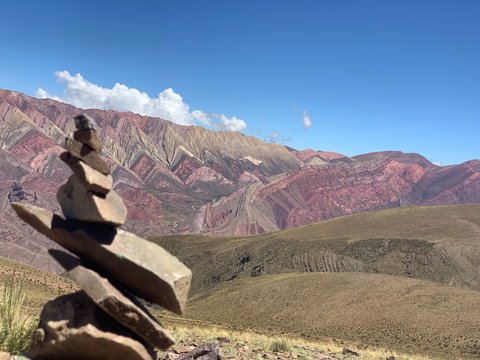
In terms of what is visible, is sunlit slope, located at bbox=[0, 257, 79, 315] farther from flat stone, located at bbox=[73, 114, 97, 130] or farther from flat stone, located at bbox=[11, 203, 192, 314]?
flat stone, located at bbox=[73, 114, 97, 130]

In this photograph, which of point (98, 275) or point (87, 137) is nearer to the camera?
point (98, 275)

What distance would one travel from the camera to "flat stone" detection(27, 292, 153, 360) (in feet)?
28.5

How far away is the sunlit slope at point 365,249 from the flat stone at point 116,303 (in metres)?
76.7

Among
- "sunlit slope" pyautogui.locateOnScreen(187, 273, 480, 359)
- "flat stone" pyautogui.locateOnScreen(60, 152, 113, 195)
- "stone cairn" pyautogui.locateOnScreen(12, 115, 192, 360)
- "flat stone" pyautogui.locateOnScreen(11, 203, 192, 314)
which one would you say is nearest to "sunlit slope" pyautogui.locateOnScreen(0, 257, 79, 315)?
"sunlit slope" pyautogui.locateOnScreen(187, 273, 480, 359)

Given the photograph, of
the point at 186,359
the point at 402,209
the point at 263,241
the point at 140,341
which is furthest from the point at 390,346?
the point at 402,209

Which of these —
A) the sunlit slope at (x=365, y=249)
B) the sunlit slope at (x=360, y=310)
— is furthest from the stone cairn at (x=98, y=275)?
the sunlit slope at (x=365, y=249)

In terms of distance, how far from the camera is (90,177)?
9.23 m

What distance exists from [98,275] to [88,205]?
141cm

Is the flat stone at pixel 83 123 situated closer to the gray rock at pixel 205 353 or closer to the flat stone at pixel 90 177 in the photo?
the flat stone at pixel 90 177

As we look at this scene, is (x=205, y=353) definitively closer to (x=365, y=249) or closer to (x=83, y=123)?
(x=83, y=123)

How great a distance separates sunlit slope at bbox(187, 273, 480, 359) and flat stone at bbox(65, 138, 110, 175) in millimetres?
31845

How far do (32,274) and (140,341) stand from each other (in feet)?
134

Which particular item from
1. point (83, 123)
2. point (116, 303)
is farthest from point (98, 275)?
point (83, 123)

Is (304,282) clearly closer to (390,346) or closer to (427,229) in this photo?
(390,346)
